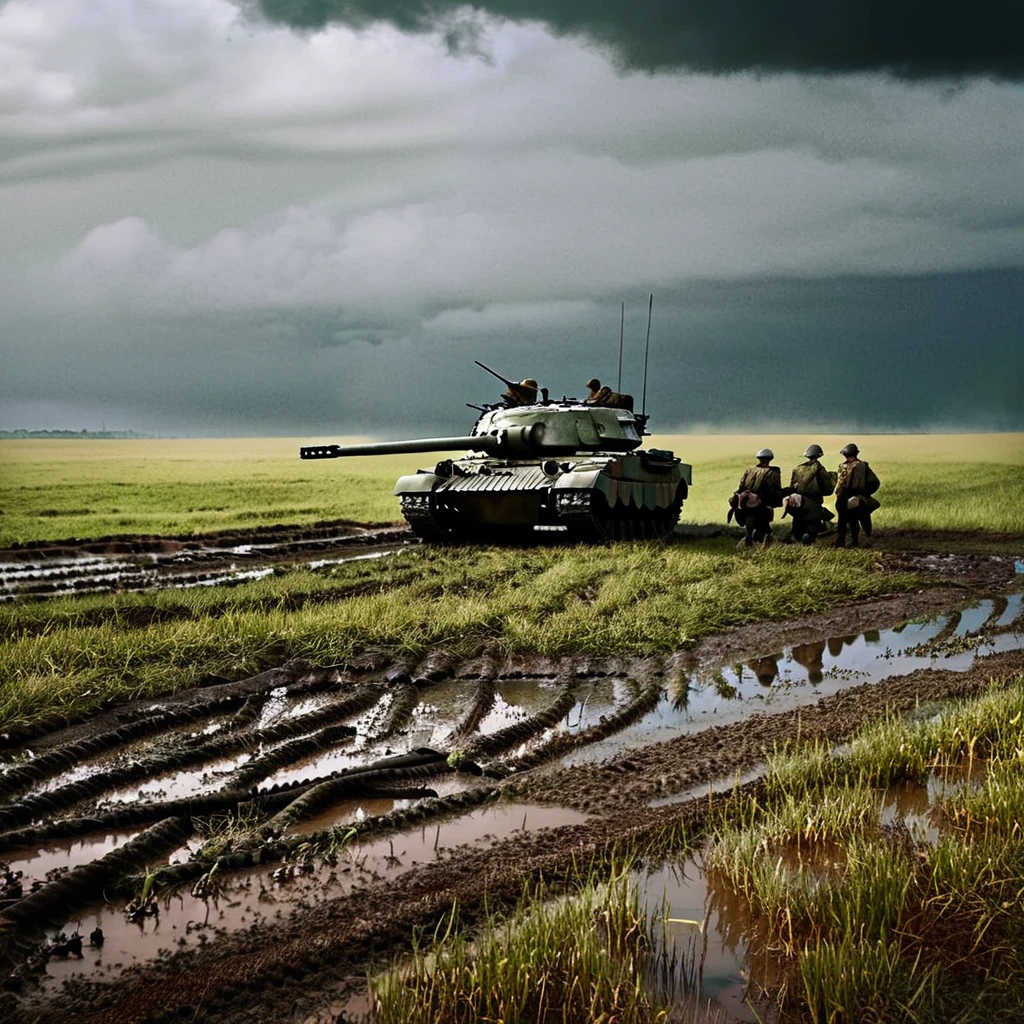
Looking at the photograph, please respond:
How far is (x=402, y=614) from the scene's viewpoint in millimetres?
9773

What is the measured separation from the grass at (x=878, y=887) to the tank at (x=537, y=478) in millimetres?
9905

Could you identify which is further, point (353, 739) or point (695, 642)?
point (695, 642)

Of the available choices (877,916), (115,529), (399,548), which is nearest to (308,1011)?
(877,916)

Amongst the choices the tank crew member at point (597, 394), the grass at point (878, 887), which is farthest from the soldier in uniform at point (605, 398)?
the grass at point (878, 887)

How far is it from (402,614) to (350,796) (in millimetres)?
4425

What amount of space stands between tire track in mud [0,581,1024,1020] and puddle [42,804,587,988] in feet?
0.42

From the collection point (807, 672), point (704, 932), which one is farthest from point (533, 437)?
point (704, 932)

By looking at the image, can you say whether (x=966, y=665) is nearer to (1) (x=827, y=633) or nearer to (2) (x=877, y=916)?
(1) (x=827, y=633)

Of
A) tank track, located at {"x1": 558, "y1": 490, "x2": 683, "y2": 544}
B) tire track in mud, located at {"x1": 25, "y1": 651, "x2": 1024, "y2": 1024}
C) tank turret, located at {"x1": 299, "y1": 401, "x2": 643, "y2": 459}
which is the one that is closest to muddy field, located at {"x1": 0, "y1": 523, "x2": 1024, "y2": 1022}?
tire track in mud, located at {"x1": 25, "y1": 651, "x2": 1024, "y2": 1024}

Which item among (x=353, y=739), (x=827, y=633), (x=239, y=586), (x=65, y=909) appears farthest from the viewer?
(x=239, y=586)

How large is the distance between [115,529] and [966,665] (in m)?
16.7

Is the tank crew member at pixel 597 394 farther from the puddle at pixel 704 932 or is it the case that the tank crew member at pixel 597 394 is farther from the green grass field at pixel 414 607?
the puddle at pixel 704 932

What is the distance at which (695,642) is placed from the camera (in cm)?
957

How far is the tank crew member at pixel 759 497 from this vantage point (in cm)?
1644
